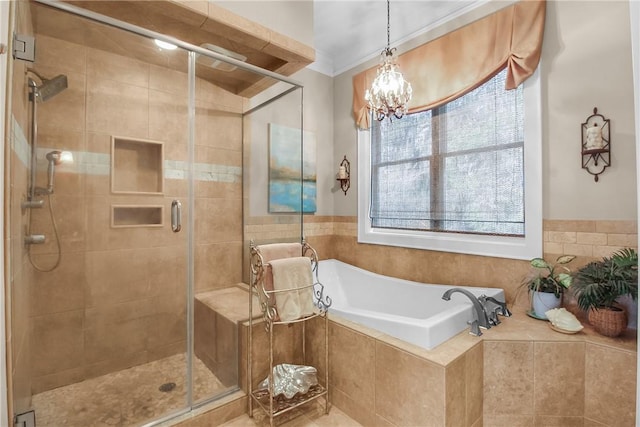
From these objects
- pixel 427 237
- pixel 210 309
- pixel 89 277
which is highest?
pixel 427 237

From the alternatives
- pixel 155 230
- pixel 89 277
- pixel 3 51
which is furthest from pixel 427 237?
pixel 3 51

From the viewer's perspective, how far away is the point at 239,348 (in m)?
1.86

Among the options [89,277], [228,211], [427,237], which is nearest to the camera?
[89,277]

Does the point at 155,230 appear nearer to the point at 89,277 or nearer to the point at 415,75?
the point at 89,277

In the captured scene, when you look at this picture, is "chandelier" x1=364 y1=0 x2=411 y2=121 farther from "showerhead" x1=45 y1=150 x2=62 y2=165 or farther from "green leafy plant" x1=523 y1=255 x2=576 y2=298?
"showerhead" x1=45 y1=150 x2=62 y2=165

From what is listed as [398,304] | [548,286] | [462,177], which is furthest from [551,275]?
[398,304]

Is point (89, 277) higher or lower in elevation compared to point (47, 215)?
Answer: lower

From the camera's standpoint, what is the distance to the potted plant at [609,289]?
1.51m

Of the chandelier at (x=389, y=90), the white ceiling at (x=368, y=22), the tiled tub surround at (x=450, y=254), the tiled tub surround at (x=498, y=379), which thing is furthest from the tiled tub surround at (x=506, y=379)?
the white ceiling at (x=368, y=22)

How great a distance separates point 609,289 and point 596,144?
842 mm

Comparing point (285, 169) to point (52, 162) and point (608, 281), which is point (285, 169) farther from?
point (608, 281)

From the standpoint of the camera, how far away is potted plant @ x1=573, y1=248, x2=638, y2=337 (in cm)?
151

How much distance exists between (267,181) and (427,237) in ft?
4.81

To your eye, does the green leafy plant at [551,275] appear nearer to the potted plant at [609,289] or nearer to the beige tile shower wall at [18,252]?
the potted plant at [609,289]
